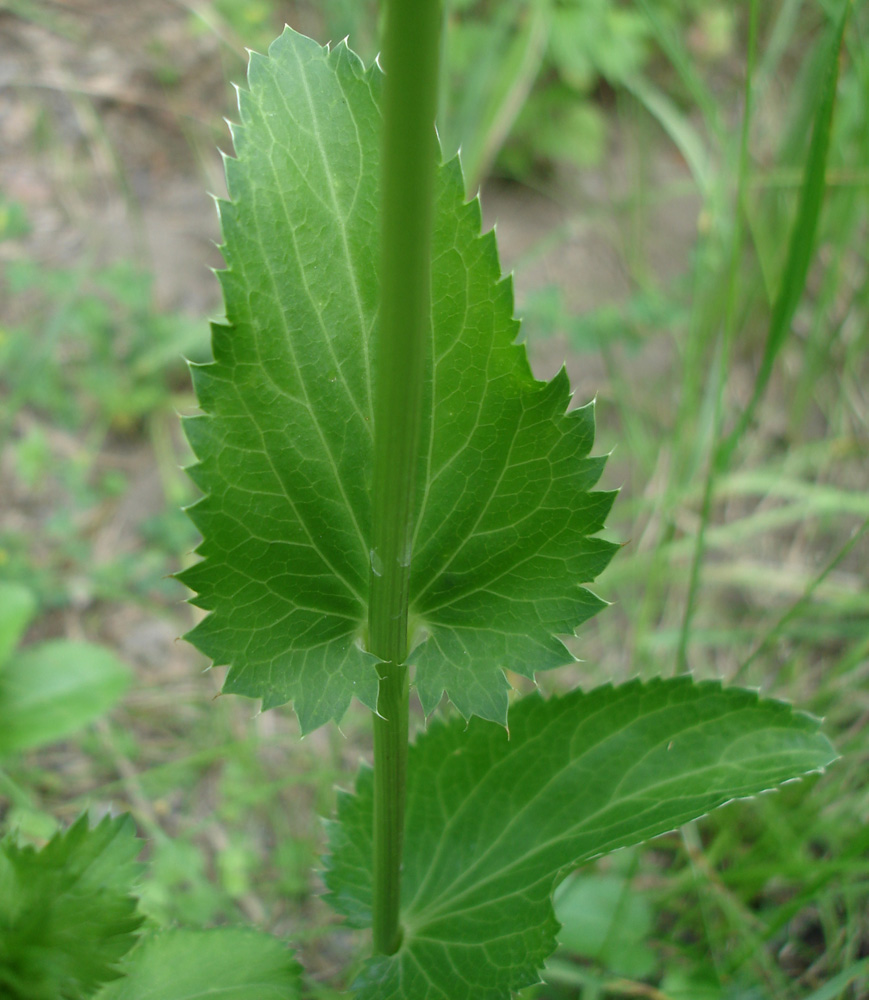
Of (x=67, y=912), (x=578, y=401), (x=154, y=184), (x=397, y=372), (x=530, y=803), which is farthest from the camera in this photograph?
(x=154, y=184)

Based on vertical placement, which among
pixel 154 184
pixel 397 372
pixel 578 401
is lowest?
pixel 397 372

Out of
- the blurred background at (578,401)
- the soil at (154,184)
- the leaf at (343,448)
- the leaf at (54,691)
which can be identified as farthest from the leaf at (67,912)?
the soil at (154,184)

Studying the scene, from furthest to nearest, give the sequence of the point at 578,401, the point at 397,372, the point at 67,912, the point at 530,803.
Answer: the point at 578,401 < the point at 530,803 < the point at 67,912 < the point at 397,372

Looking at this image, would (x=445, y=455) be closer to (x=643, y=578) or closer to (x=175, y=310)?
(x=643, y=578)

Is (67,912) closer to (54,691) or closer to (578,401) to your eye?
(54,691)

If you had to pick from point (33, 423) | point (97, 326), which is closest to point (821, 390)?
point (97, 326)

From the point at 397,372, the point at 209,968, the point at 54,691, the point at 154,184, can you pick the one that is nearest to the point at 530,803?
the point at 209,968

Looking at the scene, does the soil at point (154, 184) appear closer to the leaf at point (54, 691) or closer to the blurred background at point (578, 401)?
the blurred background at point (578, 401)
